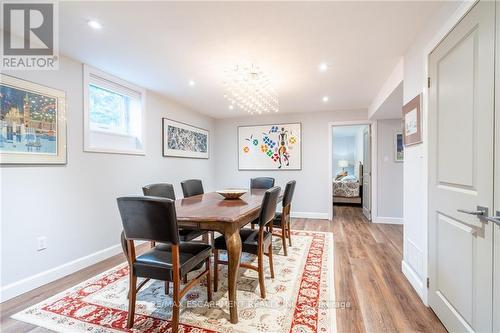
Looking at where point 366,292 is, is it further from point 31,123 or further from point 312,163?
point 31,123

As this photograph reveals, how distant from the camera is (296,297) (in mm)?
1963

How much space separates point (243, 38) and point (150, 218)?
172 centimetres

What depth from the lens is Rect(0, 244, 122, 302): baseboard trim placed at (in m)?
1.99

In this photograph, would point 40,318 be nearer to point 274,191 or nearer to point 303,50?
point 274,191

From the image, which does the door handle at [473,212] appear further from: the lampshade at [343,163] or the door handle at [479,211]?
the lampshade at [343,163]

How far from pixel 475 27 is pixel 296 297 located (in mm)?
2159

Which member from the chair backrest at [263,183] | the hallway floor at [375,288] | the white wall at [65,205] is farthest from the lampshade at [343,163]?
the white wall at [65,205]

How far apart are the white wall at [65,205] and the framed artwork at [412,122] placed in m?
3.38

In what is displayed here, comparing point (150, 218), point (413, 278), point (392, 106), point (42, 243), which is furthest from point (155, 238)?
point (392, 106)

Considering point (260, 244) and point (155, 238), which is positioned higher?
point (155, 238)

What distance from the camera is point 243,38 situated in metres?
2.11

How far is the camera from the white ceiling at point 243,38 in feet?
5.67

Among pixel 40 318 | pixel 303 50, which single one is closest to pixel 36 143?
pixel 40 318

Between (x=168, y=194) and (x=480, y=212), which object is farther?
(x=168, y=194)
